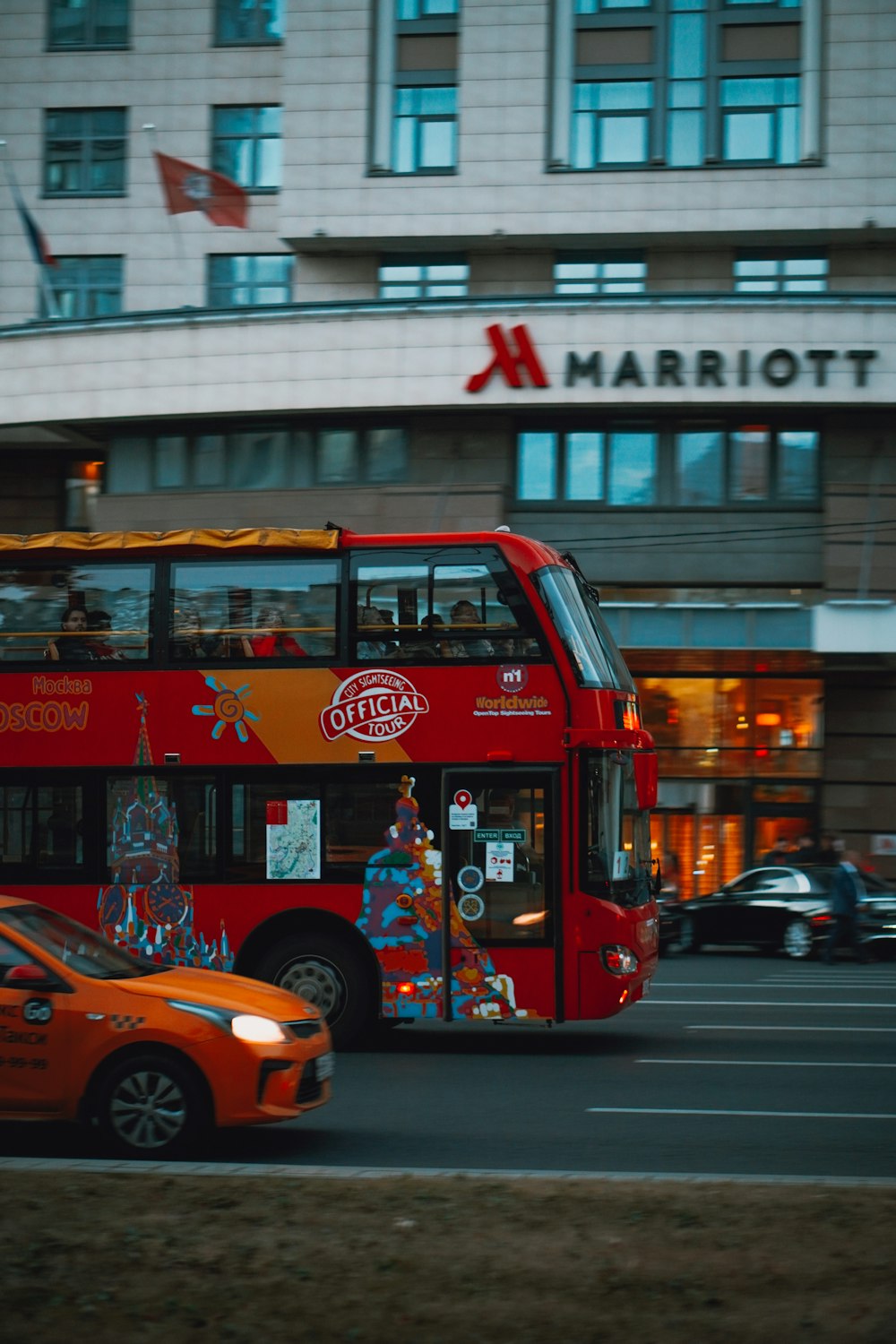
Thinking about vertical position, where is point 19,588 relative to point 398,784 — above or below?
above

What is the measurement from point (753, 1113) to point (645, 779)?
13.2 ft

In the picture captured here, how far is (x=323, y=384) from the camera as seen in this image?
28.8m

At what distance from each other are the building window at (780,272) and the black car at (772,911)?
11346 millimetres

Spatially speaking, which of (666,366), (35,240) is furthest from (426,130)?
(35,240)

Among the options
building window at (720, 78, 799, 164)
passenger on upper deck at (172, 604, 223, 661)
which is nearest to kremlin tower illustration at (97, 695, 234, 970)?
passenger on upper deck at (172, 604, 223, 661)

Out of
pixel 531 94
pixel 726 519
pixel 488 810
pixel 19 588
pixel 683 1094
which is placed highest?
pixel 531 94

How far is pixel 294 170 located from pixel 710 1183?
26.2m

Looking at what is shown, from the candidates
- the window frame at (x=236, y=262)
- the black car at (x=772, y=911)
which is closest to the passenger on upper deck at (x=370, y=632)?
the black car at (x=772, y=911)

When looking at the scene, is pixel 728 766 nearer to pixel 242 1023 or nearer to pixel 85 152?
pixel 85 152

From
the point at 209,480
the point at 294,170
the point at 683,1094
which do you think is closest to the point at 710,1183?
the point at 683,1094

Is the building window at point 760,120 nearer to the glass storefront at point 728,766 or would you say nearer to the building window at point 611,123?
the building window at point 611,123

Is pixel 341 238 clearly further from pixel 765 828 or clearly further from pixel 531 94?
pixel 765 828

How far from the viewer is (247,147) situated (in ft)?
105

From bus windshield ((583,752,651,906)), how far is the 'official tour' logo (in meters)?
1.49
